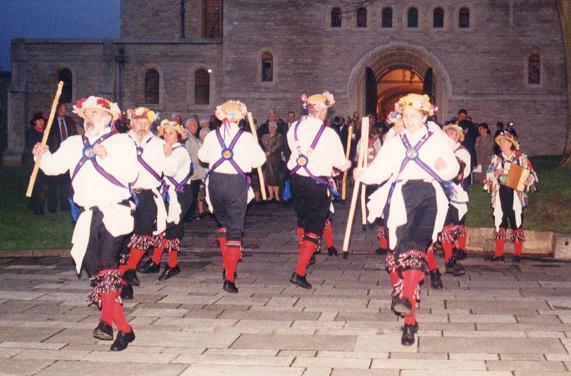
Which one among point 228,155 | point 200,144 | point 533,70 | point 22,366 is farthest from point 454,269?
point 533,70

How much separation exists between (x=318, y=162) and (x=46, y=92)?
96.2 ft

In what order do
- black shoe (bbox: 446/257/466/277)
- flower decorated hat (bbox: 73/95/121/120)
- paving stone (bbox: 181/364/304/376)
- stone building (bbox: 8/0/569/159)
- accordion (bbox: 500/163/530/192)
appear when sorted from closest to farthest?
paving stone (bbox: 181/364/304/376), flower decorated hat (bbox: 73/95/121/120), black shoe (bbox: 446/257/466/277), accordion (bbox: 500/163/530/192), stone building (bbox: 8/0/569/159)

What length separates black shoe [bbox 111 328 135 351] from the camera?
6996 millimetres

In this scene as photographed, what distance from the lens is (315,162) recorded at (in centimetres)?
1027

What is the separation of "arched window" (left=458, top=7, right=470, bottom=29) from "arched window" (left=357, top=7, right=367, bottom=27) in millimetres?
3628

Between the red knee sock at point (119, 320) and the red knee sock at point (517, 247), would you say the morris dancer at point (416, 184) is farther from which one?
the red knee sock at point (517, 247)

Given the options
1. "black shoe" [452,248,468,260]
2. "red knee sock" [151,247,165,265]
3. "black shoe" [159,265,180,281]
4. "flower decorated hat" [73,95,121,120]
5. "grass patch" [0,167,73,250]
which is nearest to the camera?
"flower decorated hat" [73,95,121,120]

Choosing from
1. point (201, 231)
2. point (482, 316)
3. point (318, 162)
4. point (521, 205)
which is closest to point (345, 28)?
point (201, 231)

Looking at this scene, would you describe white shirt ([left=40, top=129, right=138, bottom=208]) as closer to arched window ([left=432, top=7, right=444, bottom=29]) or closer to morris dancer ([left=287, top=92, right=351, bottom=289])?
morris dancer ([left=287, top=92, right=351, bottom=289])

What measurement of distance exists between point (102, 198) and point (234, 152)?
9.33 ft

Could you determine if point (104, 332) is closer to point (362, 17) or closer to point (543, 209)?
point (543, 209)

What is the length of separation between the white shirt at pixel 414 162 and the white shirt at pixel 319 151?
2.34 metres

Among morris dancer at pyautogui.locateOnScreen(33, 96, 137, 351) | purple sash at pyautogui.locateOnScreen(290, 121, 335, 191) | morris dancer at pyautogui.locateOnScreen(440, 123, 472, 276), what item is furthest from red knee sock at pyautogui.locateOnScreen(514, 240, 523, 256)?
morris dancer at pyautogui.locateOnScreen(33, 96, 137, 351)

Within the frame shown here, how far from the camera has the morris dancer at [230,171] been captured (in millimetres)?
9969
